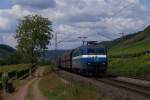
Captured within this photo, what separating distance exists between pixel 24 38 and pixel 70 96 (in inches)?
2678

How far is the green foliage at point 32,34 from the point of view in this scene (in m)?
97.9

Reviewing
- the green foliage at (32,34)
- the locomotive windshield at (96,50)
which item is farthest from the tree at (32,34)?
the locomotive windshield at (96,50)

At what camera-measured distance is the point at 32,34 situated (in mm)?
97938

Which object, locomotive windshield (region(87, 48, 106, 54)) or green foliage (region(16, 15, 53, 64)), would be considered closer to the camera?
locomotive windshield (region(87, 48, 106, 54))

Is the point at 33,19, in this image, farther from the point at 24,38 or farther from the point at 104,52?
the point at 104,52

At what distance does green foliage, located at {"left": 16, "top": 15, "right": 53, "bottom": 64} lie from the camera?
9788cm

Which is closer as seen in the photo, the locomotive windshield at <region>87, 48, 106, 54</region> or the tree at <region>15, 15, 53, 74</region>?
the locomotive windshield at <region>87, 48, 106, 54</region>

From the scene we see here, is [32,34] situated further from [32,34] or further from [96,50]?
[96,50]

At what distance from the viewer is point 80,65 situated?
5556 centimetres

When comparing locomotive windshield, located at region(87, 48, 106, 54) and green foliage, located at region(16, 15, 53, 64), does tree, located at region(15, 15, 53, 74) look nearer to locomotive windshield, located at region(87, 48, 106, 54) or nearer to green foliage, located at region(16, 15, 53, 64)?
green foliage, located at region(16, 15, 53, 64)

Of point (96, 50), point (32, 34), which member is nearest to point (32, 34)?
point (32, 34)

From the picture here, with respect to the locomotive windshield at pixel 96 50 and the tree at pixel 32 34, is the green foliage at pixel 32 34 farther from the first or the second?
the locomotive windshield at pixel 96 50

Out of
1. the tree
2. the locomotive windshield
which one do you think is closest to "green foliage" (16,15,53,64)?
the tree

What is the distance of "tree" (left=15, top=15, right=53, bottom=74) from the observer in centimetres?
9788
